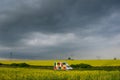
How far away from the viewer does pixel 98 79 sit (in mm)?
24000

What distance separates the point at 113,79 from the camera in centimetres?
2469

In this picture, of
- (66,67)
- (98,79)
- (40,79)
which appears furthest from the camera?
(66,67)

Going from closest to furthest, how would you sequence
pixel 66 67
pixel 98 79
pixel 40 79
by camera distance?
pixel 98 79 < pixel 40 79 < pixel 66 67

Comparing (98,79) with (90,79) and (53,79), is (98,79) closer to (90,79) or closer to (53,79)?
(90,79)

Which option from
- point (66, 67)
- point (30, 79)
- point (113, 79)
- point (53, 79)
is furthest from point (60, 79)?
point (66, 67)

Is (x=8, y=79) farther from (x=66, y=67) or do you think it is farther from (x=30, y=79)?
(x=66, y=67)

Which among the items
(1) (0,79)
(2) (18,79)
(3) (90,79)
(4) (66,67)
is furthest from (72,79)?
(4) (66,67)

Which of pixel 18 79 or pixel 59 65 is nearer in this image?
pixel 18 79

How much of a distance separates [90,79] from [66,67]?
62.0 metres

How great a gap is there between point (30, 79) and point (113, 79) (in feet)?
23.7

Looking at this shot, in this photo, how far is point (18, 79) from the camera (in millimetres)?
26328

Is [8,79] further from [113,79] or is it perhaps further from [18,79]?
[113,79]

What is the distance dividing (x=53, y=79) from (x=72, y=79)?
2.29 metres

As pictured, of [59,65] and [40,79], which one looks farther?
[59,65]
